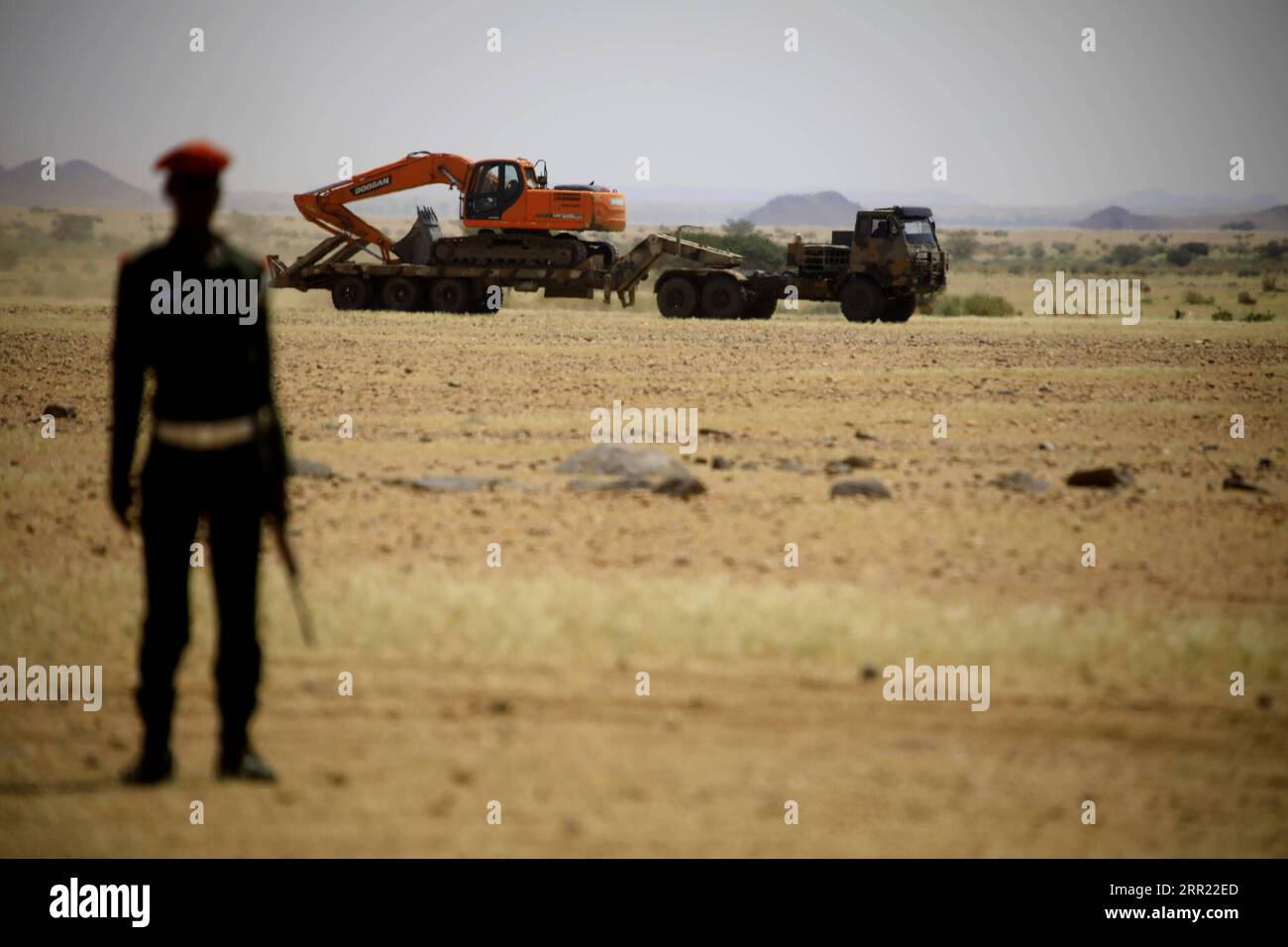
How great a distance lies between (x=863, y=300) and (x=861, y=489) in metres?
21.7

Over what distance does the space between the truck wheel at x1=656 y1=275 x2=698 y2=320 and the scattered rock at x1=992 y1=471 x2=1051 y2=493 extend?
20.4 metres

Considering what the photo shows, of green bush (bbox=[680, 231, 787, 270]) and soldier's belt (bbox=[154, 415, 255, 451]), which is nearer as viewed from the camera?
soldier's belt (bbox=[154, 415, 255, 451])

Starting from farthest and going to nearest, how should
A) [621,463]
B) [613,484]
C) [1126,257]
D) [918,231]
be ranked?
[1126,257] → [918,231] → [621,463] → [613,484]

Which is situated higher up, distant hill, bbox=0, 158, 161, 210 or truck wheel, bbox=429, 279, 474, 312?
distant hill, bbox=0, 158, 161, 210

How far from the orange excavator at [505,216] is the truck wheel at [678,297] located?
2178 millimetres

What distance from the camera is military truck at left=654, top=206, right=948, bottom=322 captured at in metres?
32.0

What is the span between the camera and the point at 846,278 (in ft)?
108

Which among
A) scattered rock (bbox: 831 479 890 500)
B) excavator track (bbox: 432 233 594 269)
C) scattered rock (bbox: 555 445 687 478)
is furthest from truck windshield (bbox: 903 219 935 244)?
scattered rock (bbox: 831 479 890 500)

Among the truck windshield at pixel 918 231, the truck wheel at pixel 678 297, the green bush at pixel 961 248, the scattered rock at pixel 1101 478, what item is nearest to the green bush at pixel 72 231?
the truck wheel at pixel 678 297

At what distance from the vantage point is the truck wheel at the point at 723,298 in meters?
32.0

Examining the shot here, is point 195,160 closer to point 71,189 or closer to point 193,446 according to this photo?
point 193,446

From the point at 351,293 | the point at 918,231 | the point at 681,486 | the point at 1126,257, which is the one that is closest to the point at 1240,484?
the point at 681,486

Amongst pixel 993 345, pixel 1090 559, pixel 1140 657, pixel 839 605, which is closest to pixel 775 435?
pixel 1090 559

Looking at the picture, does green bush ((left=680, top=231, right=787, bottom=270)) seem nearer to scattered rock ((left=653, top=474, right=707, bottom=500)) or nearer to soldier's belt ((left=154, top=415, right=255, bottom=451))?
scattered rock ((left=653, top=474, right=707, bottom=500))
